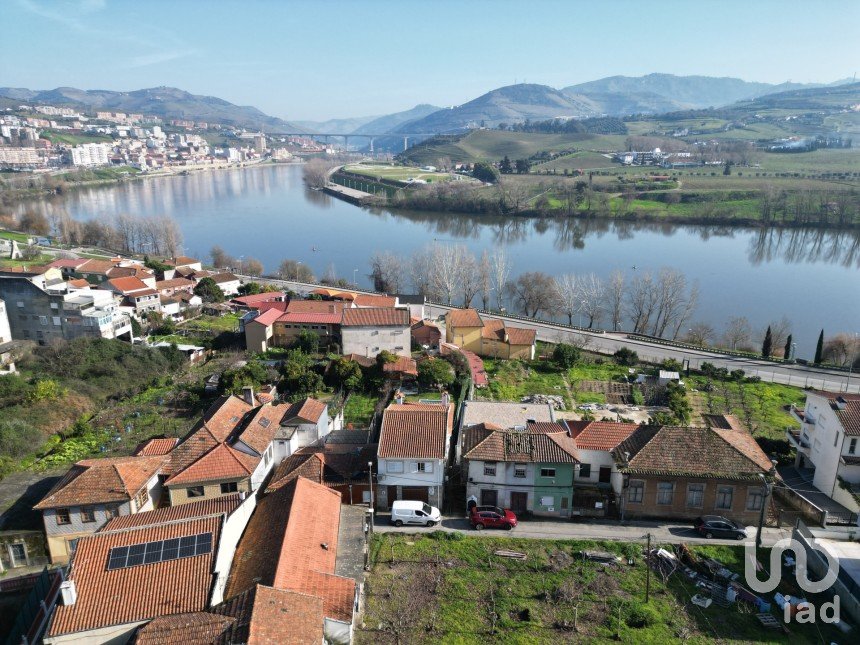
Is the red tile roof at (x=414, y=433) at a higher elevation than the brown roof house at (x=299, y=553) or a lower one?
higher

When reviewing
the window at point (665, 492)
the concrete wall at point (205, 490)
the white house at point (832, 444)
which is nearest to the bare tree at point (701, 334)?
the white house at point (832, 444)

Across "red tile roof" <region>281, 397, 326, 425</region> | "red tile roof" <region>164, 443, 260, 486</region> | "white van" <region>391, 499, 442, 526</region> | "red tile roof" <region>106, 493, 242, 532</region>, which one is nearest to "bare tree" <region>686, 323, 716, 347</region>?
"red tile roof" <region>281, 397, 326, 425</region>

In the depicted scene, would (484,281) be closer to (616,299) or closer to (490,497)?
(616,299)

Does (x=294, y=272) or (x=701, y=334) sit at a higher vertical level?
(x=294, y=272)

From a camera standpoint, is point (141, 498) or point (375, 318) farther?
point (375, 318)

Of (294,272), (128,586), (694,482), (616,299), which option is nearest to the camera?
(128,586)

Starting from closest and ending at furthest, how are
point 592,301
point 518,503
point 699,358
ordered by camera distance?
point 518,503
point 699,358
point 592,301

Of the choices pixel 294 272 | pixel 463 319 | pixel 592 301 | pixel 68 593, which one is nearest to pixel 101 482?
pixel 68 593

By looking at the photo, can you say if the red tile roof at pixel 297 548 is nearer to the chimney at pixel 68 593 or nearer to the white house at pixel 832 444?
the chimney at pixel 68 593

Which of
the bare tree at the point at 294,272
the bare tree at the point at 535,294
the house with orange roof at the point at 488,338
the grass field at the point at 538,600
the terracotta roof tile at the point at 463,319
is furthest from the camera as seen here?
the bare tree at the point at 294,272
